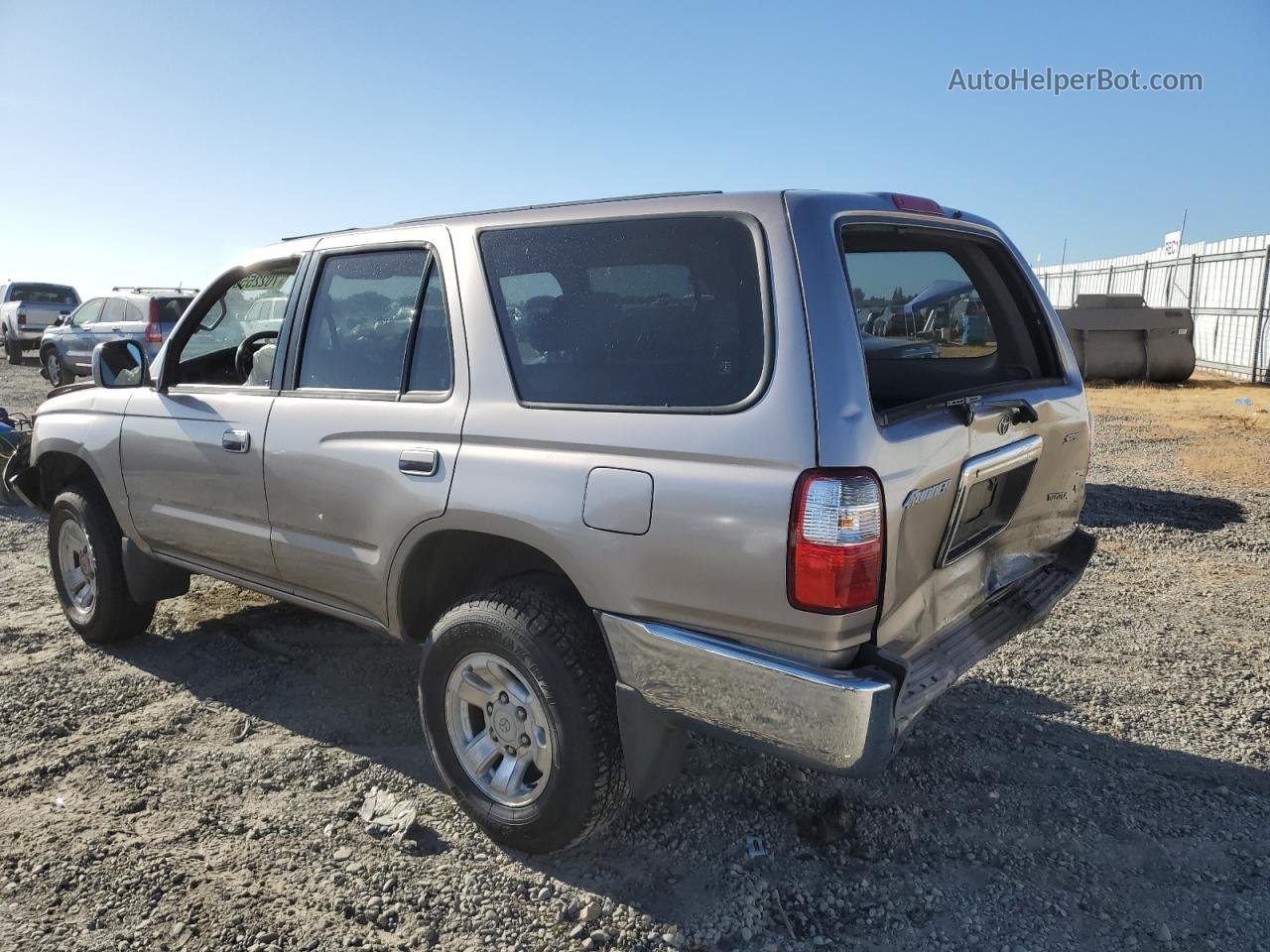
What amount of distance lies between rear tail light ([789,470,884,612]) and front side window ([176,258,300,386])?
2313 millimetres

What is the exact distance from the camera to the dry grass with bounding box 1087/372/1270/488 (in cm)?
908

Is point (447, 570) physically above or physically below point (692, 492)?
below

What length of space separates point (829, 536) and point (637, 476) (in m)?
0.53

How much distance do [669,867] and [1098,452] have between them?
29.2ft

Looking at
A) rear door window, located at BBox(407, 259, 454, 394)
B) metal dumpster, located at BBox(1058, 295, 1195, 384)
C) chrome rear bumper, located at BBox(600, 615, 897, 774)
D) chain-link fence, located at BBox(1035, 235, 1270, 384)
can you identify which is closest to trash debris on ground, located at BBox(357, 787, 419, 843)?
chrome rear bumper, located at BBox(600, 615, 897, 774)

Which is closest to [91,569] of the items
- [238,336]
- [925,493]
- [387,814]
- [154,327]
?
[238,336]

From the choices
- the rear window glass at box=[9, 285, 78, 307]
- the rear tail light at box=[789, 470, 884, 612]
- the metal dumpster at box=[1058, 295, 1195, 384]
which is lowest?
the metal dumpster at box=[1058, 295, 1195, 384]

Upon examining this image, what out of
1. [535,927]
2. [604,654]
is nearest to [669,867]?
[535,927]

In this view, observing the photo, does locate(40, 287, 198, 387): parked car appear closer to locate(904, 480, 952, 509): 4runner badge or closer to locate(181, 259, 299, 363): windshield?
locate(181, 259, 299, 363): windshield

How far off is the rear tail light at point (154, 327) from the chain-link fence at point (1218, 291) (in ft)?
64.9

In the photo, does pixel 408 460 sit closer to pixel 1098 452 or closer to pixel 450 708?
pixel 450 708

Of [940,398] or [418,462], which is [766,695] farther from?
[418,462]

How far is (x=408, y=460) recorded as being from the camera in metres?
2.88

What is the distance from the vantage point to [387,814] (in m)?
3.05
